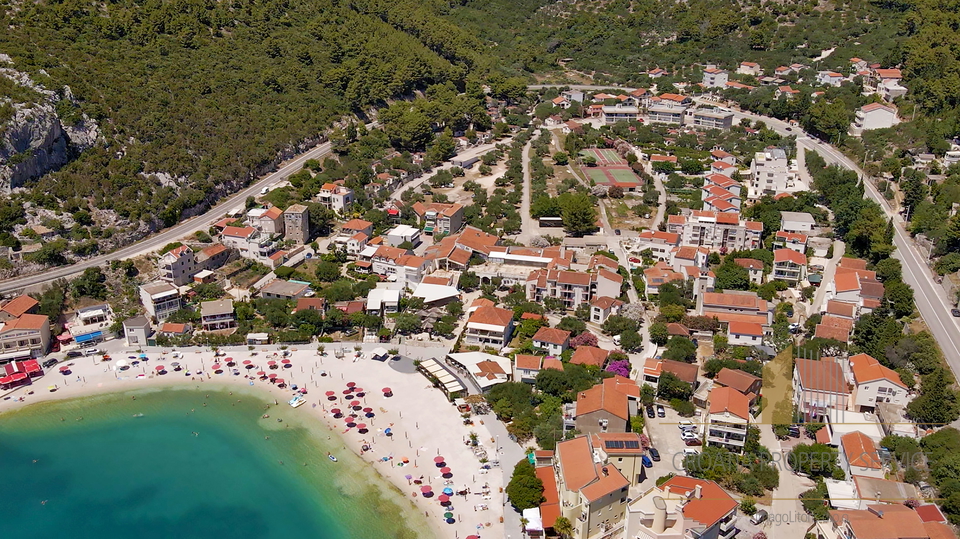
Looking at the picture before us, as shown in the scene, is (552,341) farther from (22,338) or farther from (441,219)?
(22,338)

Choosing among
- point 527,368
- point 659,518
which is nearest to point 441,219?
point 527,368

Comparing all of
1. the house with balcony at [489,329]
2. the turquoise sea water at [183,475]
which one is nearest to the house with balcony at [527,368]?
the house with balcony at [489,329]

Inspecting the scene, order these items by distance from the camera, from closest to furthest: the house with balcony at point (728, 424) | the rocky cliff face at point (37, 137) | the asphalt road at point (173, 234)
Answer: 1. the house with balcony at point (728, 424)
2. the asphalt road at point (173, 234)
3. the rocky cliff face at point (37, 137)

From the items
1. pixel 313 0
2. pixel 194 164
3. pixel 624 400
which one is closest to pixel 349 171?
pixel 194 164

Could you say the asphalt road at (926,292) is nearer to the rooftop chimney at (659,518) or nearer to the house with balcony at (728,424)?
the house with balcony at (728,424)

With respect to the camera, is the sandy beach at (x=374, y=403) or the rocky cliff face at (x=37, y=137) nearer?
the sandy beach at (x=374, y=403)

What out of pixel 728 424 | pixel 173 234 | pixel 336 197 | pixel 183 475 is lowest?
pixel 183 475
